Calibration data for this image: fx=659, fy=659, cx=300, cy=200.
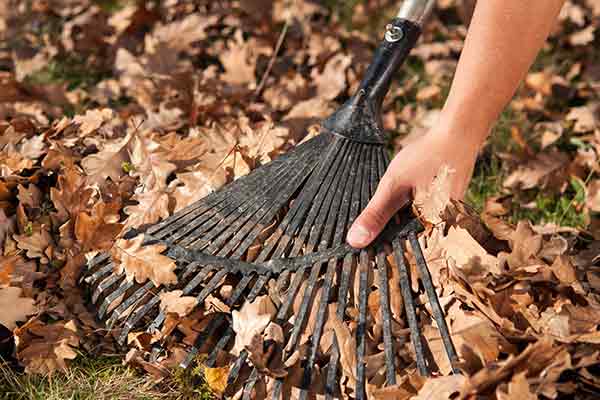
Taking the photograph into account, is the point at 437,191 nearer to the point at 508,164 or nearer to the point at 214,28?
the point at 508,164

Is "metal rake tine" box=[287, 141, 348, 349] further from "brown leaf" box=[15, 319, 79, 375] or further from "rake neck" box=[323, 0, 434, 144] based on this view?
Answer: "brown leaf" box=[15, 319, 79, 375]

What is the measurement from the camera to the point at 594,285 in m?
1.51

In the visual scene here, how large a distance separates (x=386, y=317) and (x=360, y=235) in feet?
0.67

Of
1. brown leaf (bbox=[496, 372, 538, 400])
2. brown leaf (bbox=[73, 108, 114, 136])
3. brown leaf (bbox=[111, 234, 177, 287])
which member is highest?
brown leaf (bbox=[496, 372, 538, 400])

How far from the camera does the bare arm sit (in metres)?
1.53

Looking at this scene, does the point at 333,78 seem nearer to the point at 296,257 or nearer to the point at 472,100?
the point at 472,100

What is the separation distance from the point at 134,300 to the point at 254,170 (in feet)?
1.64

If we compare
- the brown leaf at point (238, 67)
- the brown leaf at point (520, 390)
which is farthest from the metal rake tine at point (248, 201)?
the brown leaf at point (238, 67)

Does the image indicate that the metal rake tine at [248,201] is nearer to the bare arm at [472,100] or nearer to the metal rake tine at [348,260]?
the metal rake tine at [348,260]

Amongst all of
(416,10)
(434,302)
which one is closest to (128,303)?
(434,302)

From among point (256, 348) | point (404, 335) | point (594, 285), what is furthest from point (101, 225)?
point (594, 285)

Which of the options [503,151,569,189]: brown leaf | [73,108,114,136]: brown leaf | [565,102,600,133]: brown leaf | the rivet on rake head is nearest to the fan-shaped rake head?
the rivet on rake head

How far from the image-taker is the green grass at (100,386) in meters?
1.49

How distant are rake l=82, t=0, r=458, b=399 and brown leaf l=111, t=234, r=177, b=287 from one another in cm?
3
